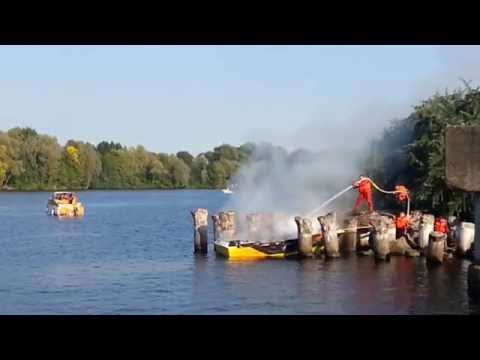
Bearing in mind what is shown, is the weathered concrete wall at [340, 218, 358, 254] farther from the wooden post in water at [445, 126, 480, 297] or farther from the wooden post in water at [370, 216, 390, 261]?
the wooden post in water at [445, 126, 480, 297]

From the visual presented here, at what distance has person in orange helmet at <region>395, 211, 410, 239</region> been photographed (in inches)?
1564

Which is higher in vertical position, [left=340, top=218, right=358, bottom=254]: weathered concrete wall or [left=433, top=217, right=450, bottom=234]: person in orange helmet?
[left=433, top=217, right=450, bottom=234]: person in orange helmet

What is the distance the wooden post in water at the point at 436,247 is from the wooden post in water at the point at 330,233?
15.2ft

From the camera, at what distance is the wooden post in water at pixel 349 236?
41.2m

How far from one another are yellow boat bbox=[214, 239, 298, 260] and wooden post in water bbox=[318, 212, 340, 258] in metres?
2.39

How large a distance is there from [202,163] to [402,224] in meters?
138

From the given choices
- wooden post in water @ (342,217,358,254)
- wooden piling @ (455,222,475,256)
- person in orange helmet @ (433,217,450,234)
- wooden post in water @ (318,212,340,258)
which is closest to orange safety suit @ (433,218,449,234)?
person in orange helmet @ (433,217,450,234)

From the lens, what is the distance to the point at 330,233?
39.1 metres

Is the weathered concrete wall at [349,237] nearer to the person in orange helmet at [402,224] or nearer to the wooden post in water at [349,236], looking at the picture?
the wooden post in water at [349,236]

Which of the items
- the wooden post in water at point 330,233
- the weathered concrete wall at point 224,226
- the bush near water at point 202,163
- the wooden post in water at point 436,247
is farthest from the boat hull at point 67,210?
the wooden post in water at point 436,247
